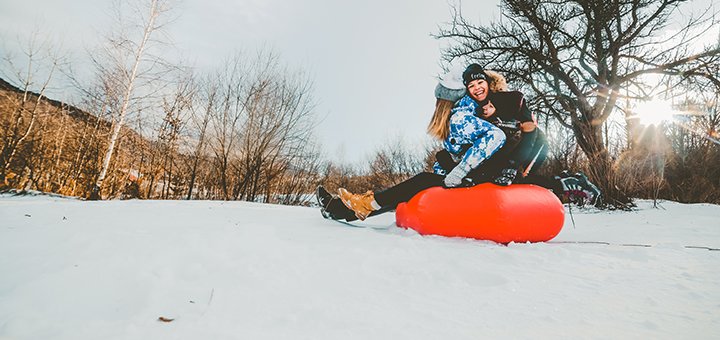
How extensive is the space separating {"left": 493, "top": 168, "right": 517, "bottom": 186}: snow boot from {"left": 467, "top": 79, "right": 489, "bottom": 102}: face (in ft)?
1.77

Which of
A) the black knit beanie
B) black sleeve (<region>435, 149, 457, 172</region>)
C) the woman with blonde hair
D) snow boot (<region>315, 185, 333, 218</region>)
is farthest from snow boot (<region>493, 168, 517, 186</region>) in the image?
snow boot (<region>315, 185, 333, 218</region>)

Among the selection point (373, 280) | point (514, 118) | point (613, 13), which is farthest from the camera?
point (613, 13)

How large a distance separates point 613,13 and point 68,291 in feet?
32.9

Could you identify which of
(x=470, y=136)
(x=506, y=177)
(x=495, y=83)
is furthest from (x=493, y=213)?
(x=495, y=83)

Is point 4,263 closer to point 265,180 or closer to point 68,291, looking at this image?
point 68,291

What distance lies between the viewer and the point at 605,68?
8.26m

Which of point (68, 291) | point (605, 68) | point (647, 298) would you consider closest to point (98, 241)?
point (68, 291)

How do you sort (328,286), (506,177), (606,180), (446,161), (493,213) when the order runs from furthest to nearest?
(606,180)
(446,161)
(506,177)
(493,213)
(328,286)

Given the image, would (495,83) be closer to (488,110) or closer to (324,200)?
(488,110)

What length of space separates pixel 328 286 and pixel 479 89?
175 cm

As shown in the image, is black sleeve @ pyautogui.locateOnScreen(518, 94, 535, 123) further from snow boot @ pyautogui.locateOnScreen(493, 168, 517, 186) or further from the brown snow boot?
the brown snow boot

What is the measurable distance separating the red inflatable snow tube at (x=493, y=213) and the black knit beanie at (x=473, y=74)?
30.3 inches

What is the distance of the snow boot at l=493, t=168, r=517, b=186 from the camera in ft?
6.79

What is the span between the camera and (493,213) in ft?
6.30
